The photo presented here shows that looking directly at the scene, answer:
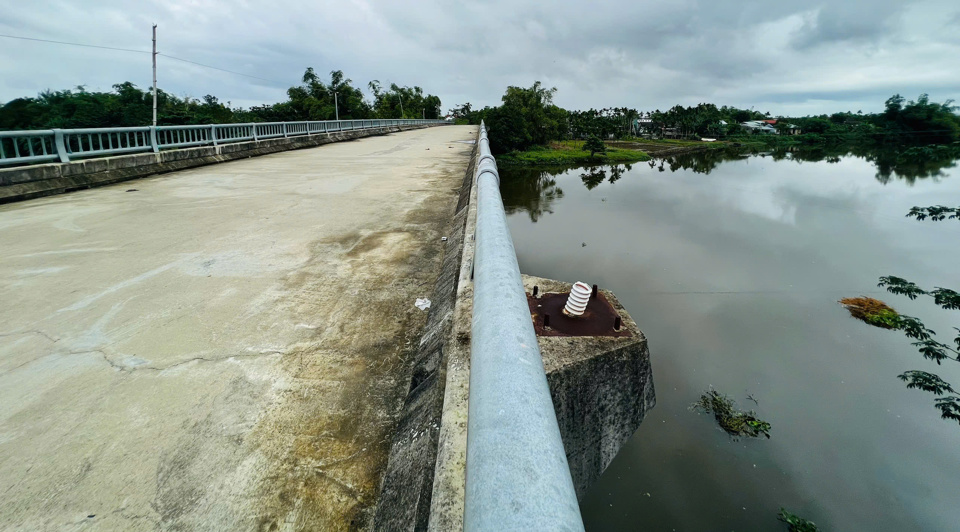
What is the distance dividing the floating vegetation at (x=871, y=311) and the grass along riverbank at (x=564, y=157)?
1095 inches

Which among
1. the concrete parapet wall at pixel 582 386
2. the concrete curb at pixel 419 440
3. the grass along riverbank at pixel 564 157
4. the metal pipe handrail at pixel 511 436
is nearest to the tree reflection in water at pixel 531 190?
the grass along riverbank at pixel 564 157

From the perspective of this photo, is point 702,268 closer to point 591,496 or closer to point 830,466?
point 830,466

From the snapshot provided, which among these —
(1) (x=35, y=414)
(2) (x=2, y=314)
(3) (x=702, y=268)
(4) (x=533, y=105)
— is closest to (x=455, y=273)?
(1) (x=35, y=414)

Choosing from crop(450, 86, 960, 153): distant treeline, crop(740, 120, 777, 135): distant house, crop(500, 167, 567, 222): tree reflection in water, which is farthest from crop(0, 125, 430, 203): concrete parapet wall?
crop(740, 120, 777, 135): distant house

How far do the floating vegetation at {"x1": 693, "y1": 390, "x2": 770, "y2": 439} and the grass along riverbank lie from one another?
1226 inches

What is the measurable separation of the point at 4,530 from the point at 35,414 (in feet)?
1.70

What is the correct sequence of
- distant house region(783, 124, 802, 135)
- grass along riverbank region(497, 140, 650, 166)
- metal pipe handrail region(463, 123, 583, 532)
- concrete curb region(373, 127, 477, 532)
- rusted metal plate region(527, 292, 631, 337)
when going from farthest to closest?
distant house region(783, 124, 802, 135)
grass along riverbank region(497, 140, 650, 166)
rusted metal plate region(527, 292, 631, 337)
concrete curb region(373, 127, 477, 532)
metal pipe handrail region(463, 123, 583, 532)

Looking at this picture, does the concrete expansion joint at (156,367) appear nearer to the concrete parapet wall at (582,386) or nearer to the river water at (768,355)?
the concrete parapet wall at (582,386)

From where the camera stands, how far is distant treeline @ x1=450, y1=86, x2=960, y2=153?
1607 inches

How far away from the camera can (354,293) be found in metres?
2.53

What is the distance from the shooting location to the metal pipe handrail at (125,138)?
5398 millimetres

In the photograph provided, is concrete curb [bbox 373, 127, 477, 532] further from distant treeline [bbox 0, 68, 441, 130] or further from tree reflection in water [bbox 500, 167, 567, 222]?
distant treeline [bbox 0, 68, 441, 130]

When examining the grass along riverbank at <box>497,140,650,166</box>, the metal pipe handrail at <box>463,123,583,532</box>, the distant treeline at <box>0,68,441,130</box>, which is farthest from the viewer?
the grass along riverbank at <box>497,140,650,166</box>

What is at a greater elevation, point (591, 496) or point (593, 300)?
point (593, 300)
